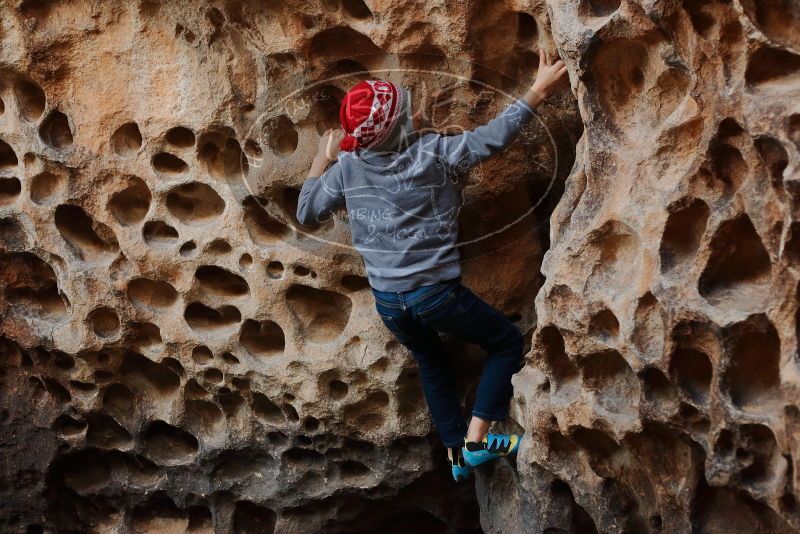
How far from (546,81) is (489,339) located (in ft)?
2.22

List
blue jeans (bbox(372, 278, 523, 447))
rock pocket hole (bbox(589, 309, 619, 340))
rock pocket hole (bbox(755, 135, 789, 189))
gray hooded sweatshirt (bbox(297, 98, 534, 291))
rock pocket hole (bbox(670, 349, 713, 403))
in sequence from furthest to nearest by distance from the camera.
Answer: blue jeans (bbox(372, 278, 523, 447)) < gray hooded sweatshirt (bbox(297, 98, 534, 291)) < rock pocket hole (bbox(589, 309, 619, 340)) < rock pocket hole (bbox(670, 349, 713, 403)) < rock pocket hole (bbox(755, 135, 789, 189))

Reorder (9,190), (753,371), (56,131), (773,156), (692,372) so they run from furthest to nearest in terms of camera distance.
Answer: (9,190) < (56,131) < (692,372) < (753,371) < (773,156)

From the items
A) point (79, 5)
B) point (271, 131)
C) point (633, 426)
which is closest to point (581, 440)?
point (633, 426)

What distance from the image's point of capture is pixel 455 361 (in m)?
3.00

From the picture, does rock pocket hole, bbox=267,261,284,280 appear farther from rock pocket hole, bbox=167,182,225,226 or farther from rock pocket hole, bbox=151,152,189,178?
rock pocket hole, bbox=151,152,189,178

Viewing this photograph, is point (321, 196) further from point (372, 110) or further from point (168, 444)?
point (168, 444)

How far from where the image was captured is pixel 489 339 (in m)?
2.69

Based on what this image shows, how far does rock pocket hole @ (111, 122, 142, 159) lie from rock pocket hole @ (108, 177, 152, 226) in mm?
91

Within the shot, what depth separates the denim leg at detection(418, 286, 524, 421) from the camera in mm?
2617

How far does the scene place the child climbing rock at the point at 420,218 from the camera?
242 cm

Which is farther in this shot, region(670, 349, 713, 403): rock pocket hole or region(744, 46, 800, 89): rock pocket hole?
region(670, 349, 713, 403): rock pocket hole

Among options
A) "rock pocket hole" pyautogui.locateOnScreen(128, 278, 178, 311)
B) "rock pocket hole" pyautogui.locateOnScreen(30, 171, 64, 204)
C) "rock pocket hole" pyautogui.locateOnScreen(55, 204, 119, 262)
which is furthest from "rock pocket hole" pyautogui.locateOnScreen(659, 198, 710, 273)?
"rock pocket hole" pyautogui.locateOnScreen(30, 171, 64, 204)

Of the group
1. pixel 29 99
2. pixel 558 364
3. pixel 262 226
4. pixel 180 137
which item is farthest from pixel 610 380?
pixel 29 99

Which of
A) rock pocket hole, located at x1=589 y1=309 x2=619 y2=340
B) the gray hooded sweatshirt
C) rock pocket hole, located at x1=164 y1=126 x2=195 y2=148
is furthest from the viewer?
rock pocket hole, located at x1=164 y1=126 x2=195 y2=148
